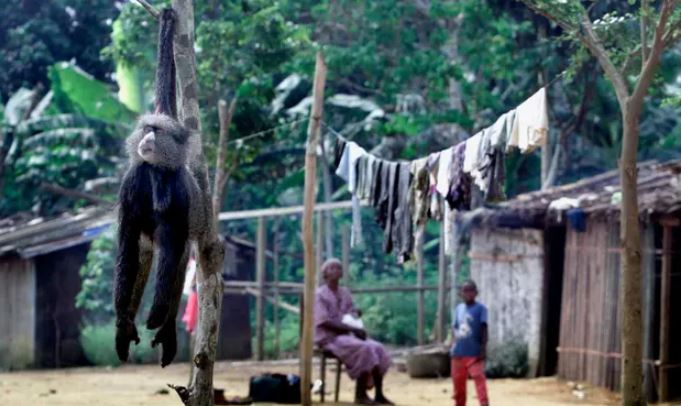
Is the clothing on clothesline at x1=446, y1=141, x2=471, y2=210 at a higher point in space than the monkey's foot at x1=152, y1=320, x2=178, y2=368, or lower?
higher

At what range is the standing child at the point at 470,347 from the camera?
11.6 m

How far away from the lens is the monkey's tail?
23.4 feet

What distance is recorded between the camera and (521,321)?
53.8ft

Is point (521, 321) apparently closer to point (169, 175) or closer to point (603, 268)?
point (603, 268)

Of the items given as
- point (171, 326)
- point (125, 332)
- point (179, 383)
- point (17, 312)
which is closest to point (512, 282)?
point (179, 383)

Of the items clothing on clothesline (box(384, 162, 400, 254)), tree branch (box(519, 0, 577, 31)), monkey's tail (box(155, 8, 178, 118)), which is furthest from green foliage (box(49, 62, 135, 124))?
monkey's tail (box(155, 8, 178, 118))

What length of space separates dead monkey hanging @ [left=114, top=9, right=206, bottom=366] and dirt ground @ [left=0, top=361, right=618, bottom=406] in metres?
6.57

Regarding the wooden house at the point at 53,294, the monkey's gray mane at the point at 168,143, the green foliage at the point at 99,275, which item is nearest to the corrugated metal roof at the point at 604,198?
the wooden house at the point at 53,294

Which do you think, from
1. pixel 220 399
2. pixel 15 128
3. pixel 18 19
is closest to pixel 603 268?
pixel 220 399

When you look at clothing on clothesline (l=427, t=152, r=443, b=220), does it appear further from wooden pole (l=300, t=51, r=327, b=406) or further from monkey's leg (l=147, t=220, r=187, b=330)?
monkey's leg (l=147, t=220, r=187, b=330)

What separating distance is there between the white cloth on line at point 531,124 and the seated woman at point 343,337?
12.2ft

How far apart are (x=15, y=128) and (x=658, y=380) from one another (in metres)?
11.7

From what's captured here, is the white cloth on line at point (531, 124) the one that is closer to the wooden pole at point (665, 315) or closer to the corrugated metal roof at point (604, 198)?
the corrugated metal roof at point (604, 198)

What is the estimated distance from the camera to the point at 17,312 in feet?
61.0
